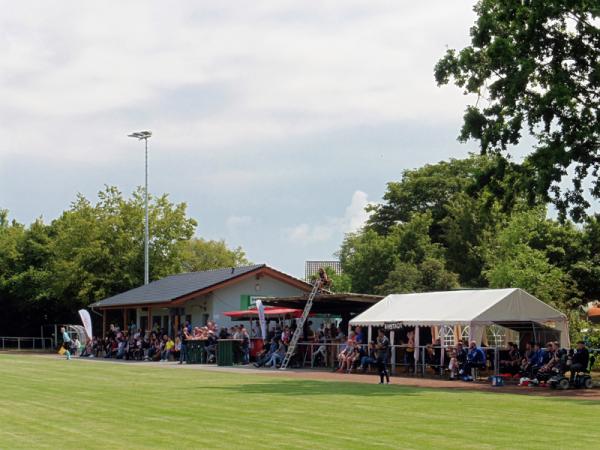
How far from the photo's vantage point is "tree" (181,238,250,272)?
93688 mm

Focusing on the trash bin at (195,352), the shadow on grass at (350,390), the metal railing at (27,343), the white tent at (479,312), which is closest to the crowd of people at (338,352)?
the trash bin at (195,352)

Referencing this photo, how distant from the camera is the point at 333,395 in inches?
854

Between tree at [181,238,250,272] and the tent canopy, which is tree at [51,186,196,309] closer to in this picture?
tree at [181,238,250,272]

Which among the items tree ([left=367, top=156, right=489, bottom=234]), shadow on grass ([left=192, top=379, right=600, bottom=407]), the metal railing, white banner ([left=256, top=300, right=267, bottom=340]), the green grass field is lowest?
the metal railing

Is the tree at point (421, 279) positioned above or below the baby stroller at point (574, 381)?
above

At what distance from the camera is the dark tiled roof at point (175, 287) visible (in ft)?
162

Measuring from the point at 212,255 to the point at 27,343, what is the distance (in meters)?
29.1

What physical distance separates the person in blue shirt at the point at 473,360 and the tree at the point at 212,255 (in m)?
63.5

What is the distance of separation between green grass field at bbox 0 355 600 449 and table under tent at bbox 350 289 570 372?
6.30 metres

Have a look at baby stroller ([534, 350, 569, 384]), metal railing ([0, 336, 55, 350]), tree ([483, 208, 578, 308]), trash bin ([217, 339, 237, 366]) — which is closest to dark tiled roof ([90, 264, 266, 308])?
trash bin ([217, 339, 237, 366])

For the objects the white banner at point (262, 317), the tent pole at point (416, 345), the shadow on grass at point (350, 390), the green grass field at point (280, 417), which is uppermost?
the white banner at point (262, 317)

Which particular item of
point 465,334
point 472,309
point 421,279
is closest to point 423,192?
point 421,279

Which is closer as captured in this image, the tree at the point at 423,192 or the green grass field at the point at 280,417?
the green grass field at the point at 280,417

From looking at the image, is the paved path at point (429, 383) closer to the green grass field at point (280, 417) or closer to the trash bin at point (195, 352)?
the green grass field at point (280, 417)
